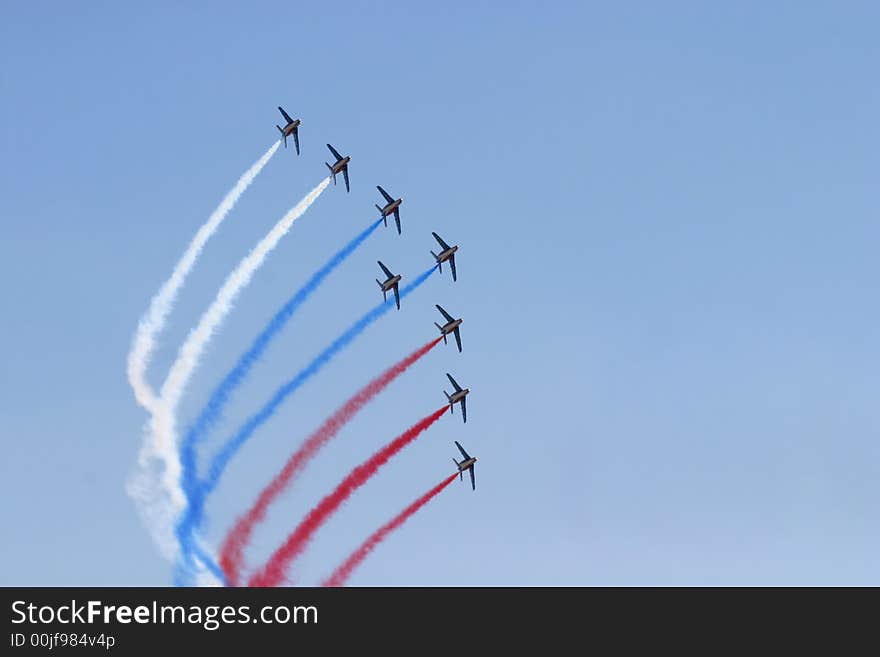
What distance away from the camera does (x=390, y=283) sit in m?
173

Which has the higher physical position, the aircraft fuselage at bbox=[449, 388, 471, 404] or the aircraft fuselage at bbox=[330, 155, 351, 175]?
the aircraft fuselage at bbox=[330, 155, 351, 175]

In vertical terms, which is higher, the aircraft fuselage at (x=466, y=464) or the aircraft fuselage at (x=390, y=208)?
the aircraft fuselage at (x=390, y=208)

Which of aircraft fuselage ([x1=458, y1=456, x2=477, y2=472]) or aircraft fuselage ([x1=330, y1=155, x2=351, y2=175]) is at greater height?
aircraft fuselage ([x1=330, y1=155, x2=351, y2=175])

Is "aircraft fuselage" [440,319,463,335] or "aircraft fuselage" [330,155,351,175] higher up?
"aircraft fuselage" [330,155,351,175]

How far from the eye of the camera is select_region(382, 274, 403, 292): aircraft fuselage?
566 ft

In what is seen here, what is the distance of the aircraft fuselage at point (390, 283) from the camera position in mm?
172375

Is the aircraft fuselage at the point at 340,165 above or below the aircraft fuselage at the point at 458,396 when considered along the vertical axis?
above

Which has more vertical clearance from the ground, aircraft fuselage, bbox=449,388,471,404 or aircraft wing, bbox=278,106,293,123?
aircraft wing, bbox=278,106,293,123

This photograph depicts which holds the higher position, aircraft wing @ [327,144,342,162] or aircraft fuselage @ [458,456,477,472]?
aircraft wing @ [327,144,342,162]
